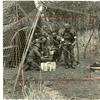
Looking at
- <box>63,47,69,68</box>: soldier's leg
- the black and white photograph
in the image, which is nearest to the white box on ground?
the black and white photograph

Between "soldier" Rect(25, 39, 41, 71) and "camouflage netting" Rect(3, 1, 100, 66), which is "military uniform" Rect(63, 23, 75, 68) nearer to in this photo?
"camouflage netting" Rect(3, 1, 100, 66)

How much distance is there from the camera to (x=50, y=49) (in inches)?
180

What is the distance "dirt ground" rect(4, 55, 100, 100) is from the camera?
4504 mm

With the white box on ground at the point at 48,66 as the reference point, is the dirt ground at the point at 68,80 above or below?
below

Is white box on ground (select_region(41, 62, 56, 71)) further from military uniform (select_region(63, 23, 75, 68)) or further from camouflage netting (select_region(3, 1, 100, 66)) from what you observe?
camouflage netting (select_region(3, 1, 100, 66))

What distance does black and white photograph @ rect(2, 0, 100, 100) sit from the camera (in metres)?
4.52

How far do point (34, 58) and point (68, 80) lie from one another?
13.6 inches

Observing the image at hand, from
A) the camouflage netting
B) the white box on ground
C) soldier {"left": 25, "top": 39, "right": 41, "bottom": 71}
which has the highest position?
the camouflage netting

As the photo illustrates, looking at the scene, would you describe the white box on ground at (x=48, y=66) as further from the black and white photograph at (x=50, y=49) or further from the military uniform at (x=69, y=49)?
the military uniform at (x=69, y=49)

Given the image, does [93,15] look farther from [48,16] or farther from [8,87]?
[8,87]

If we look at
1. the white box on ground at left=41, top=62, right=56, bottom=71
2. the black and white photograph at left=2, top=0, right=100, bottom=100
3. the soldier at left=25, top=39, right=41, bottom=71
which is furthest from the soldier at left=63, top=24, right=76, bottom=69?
the soldier at left=25, top=39, right=41, bottom=71

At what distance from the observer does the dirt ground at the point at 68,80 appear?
14.8ft

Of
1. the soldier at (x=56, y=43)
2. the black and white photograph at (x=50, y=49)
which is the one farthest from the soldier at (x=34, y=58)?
the soldier at (x=56, y=43)

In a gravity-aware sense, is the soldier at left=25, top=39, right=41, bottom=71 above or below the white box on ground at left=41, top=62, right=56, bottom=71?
above
